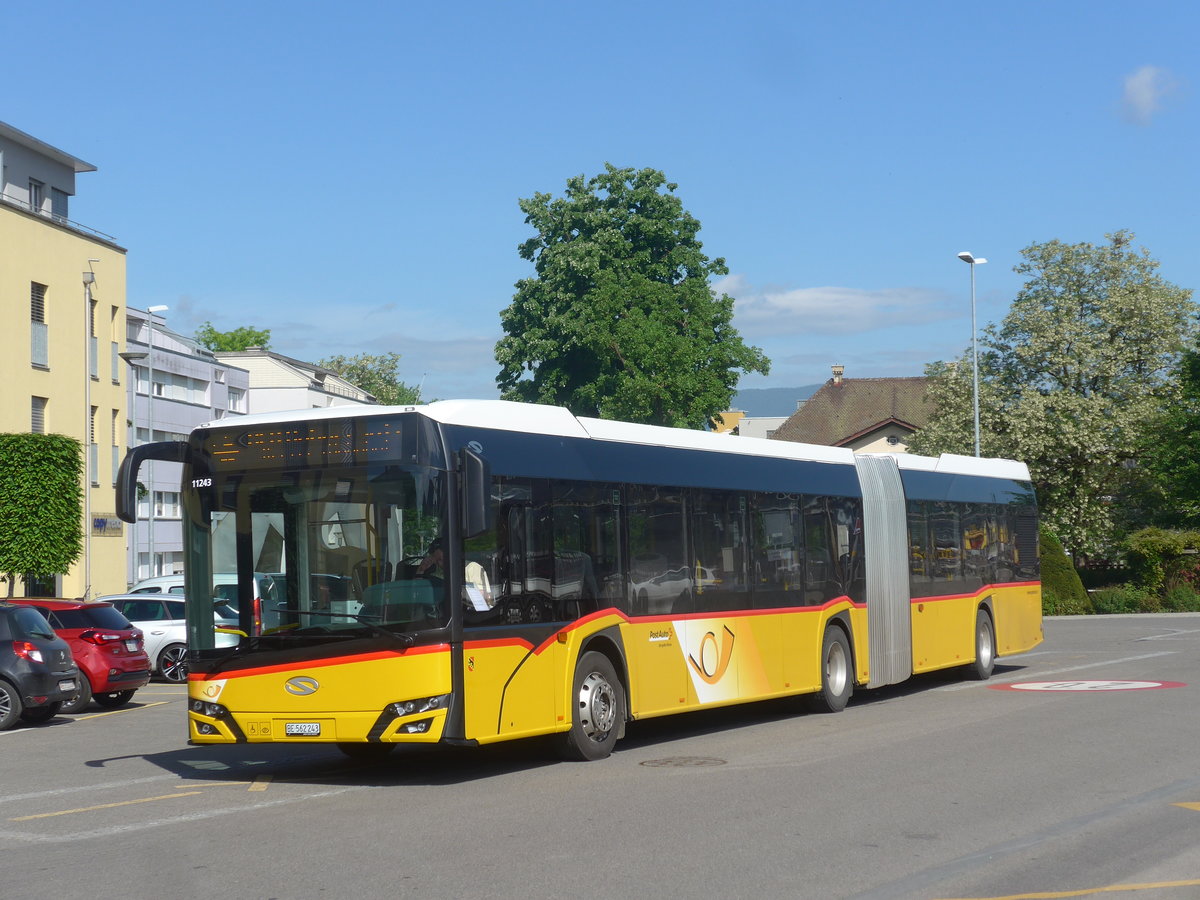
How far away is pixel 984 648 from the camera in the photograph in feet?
77.0

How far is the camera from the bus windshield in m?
12.0

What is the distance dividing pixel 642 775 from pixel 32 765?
6353 mm

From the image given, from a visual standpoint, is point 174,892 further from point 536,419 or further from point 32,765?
point 32,765

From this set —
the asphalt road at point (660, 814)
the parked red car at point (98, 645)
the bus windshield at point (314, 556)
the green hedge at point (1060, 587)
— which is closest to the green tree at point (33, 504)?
the parked red car at point (98, 645)

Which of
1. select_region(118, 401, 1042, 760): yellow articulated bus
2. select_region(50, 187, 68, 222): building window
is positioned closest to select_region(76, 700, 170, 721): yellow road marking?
select_region(118, 401, 1042, 760): yellow articulated bus

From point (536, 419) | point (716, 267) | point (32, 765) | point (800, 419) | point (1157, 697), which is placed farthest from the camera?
point (800, 419)

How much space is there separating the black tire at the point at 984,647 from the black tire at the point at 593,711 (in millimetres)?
10604

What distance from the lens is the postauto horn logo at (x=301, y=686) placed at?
39.8ft

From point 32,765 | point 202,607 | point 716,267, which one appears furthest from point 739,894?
point 716,267

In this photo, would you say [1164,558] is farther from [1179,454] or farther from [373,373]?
[373,373]

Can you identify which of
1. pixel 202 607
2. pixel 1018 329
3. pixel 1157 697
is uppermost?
pixel 1018 329

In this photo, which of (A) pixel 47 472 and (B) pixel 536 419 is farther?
(A) pixel 47 472

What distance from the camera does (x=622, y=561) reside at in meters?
14.4

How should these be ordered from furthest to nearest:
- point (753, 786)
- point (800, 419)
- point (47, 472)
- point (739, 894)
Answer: point (800, 419) → point (47, 472) → point (753, 786) → point (739, 894)
